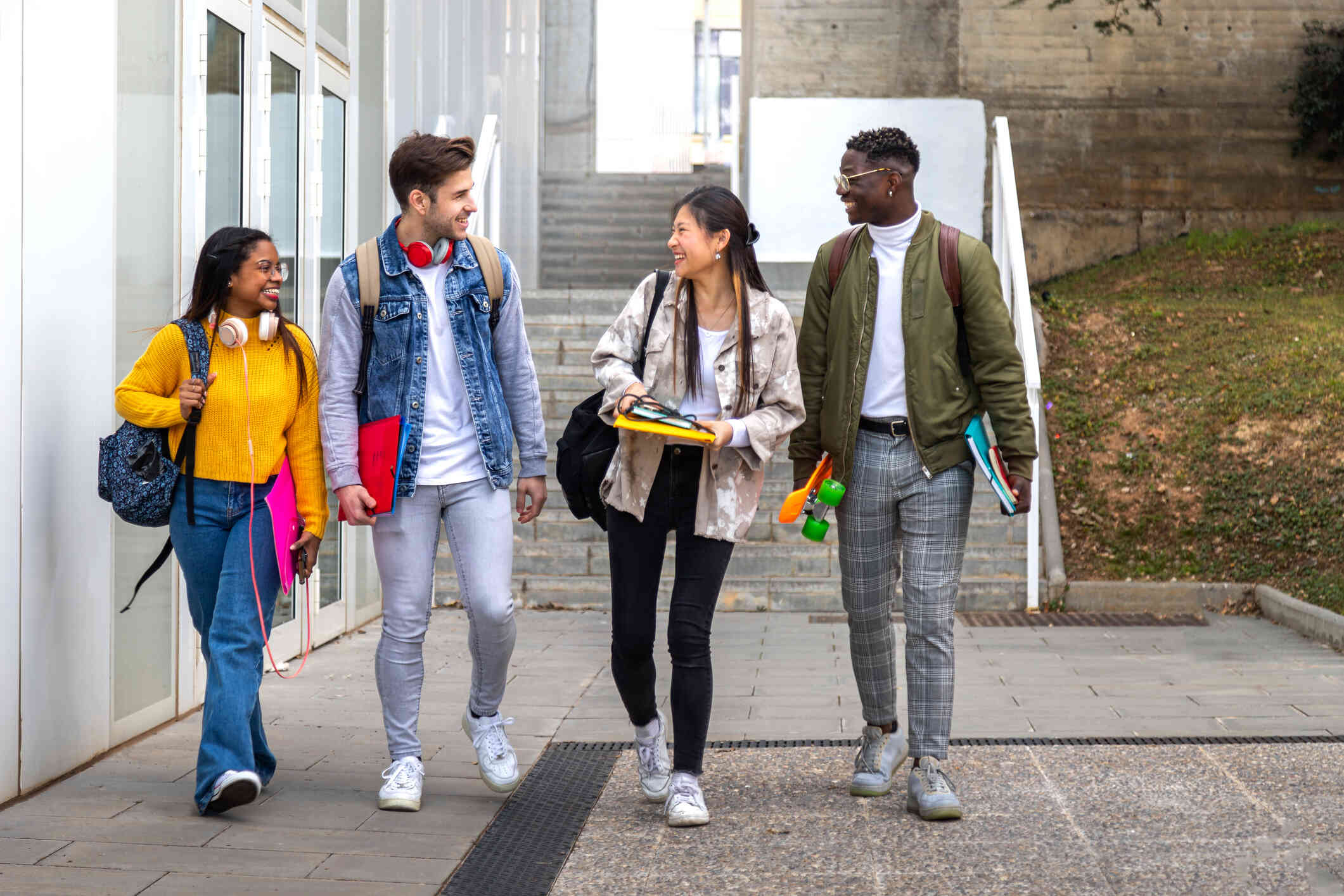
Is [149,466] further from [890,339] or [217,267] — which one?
Result: [890,339]

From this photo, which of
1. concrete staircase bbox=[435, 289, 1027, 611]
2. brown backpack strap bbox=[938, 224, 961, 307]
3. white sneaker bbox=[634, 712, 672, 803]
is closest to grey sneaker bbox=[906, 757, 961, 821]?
white sneaker bbox=[634, 712, 672, 803]

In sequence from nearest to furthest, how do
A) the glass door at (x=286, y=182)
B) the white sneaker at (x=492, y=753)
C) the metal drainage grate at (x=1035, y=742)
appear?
1. the white sneaker at (x=492, y=753)
2. the metal drainage grate at (x=1035, y=742)
3. the glass door at (x=286, y=182)

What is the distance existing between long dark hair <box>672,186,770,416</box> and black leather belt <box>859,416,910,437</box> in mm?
412

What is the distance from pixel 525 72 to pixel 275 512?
1108 centimetres

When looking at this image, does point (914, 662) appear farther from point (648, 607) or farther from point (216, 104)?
point (216, 104)

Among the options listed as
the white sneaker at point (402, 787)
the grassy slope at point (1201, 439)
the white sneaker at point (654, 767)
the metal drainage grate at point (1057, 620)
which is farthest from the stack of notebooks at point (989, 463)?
the grassy slope at point (1201, 439)

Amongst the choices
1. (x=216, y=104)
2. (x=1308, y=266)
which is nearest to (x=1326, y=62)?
(x=1308, y=266)

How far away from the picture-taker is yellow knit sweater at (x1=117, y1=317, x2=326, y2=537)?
13.1 ft

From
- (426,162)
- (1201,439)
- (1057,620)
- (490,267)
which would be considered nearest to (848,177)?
(490,267)

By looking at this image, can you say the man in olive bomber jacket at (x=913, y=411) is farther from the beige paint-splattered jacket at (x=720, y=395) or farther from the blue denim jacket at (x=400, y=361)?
the blue denim jacket at (x=400, y=361)

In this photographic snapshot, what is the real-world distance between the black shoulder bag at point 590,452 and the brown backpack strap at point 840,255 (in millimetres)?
509

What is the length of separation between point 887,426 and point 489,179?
26.0ft

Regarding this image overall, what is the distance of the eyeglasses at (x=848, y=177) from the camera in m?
4.10

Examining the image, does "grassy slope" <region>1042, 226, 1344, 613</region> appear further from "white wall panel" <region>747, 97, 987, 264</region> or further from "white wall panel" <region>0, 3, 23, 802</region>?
"white wall panel" <region>0, 3, 23, 802</region>
